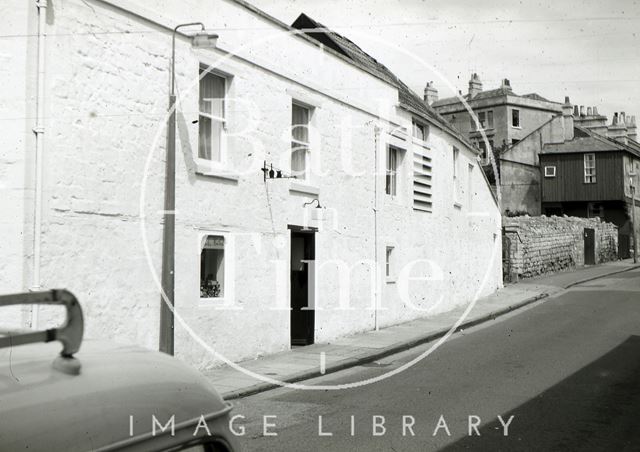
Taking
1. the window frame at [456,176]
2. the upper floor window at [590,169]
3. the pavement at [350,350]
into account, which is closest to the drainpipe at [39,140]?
the pavement at [350,350]

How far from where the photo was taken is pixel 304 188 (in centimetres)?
1525

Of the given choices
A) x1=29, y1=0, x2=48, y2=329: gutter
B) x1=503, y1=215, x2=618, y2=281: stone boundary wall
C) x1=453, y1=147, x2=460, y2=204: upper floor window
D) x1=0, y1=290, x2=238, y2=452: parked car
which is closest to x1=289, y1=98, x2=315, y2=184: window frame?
x1=29, y1=0, x2=48, y2=329: gutter

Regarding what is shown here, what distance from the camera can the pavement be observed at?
37.8 feet

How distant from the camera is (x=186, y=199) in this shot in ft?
39.5

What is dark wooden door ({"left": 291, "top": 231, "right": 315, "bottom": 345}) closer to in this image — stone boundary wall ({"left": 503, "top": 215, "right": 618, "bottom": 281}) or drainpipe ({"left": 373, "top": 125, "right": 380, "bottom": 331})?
drainpipe ({"left": 373, "top": 125, "right": 380, "bottom": 331})

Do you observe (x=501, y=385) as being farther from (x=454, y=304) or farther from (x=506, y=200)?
(x=506, y=200)

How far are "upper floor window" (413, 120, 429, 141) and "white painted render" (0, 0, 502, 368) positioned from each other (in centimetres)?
39

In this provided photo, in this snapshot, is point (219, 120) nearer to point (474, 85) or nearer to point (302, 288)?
point (302, 288)

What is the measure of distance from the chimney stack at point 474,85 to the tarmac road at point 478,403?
54.7 meters

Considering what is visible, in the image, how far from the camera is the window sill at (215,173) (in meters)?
12.3

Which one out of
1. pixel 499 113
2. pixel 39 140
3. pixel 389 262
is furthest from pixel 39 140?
pixel 499 113

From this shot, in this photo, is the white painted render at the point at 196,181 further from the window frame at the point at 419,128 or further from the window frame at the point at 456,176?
the window frame at the point at 456,176

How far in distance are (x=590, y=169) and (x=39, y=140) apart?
4979cm

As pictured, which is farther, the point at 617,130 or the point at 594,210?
the point at 617,130
